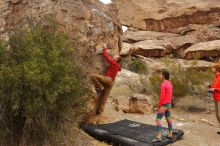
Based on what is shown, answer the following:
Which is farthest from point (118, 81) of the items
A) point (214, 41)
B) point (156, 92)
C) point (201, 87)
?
point (214, 41)

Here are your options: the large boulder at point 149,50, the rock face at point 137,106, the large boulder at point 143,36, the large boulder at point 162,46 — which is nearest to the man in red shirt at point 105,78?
the rock face at point 137,106

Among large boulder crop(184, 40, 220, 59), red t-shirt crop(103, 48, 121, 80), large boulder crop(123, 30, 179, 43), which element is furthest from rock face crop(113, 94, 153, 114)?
large boulder crop(123, 30, 179, 43)

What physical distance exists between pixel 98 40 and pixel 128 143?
2.88 meters

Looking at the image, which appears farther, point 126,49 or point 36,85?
point 126,49

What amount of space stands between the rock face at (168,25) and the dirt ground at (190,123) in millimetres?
11991

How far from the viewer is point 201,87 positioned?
12.9m

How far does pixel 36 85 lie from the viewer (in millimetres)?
5395

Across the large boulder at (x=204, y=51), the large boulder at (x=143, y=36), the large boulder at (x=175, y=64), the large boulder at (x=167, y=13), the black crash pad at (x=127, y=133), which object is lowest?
the black crash pad at (x=127, y=133)

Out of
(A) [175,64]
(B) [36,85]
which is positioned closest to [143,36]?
(A) [175,64]

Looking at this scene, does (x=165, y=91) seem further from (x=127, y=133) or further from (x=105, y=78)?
(x=105, y=78)

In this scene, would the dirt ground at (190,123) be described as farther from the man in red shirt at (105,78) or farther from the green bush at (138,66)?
the green bush at (138,66)

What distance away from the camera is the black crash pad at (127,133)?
22.6 ft

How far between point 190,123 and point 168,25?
20.3 metres

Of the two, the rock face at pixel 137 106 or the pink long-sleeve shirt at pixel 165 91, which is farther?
the rock face at pixel 137 106
